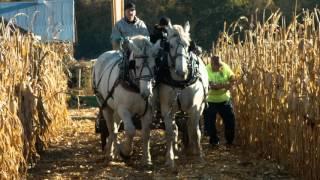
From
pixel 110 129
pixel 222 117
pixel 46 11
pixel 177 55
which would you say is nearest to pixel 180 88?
pixel 177 55

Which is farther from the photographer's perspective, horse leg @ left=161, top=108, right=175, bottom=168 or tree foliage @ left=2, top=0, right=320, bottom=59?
tree foliage @ left=2, top=0, right=320, bottom=59

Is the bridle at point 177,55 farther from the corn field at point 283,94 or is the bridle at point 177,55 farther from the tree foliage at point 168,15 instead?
the tree foliage at point 168,15

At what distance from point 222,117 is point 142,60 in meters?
2.62

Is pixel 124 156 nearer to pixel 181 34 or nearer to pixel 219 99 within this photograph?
pixel 181 34

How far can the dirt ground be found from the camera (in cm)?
781

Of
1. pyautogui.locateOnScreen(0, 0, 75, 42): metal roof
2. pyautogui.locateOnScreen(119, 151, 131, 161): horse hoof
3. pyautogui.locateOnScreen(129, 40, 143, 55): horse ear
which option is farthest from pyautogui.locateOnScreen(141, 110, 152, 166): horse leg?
pyautogui.locateOnScreen(0, 0, 75, 42): metal roof

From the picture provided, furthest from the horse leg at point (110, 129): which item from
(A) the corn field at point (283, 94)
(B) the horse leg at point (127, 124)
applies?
(A) the corn field at point (283, 94)

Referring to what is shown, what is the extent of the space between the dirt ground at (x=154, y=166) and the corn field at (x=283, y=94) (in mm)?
264

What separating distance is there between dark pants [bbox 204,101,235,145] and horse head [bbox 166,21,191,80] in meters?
2.10

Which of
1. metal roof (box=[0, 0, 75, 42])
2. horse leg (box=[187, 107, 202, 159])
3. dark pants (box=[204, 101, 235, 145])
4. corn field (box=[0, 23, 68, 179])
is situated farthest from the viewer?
metal roof (box=[0, 0, 75, 42])

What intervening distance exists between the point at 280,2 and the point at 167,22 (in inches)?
715

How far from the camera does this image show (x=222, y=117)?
9.91m

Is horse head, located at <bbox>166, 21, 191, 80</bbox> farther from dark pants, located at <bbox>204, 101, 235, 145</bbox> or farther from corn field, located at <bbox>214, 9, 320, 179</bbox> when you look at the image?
dark pants, located at <bbox>204, 101, 235, 145</bbox>

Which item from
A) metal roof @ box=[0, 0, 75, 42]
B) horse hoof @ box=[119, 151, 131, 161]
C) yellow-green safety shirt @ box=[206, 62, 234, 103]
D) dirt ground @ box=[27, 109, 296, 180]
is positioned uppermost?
metal roof @ box=[0, 0, 75, 42]
